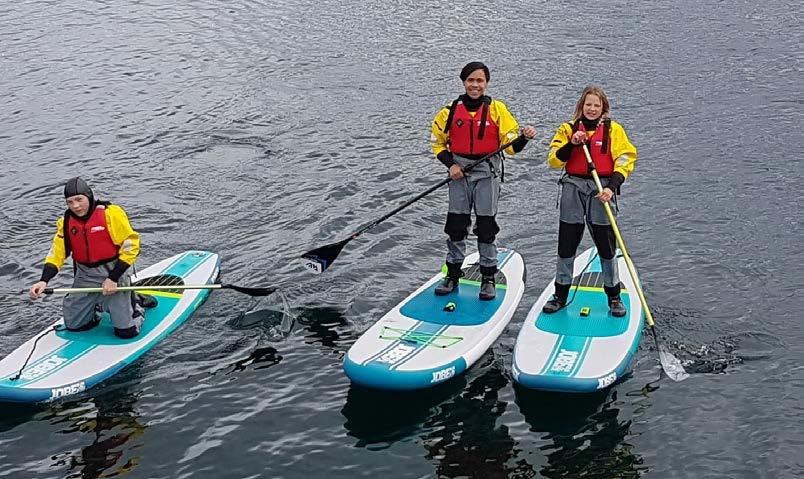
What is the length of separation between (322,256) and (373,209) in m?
3.40

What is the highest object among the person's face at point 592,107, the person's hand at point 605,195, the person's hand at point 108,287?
the person's face at point 592,107

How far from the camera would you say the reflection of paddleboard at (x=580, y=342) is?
28.1ft

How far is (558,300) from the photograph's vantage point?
986 centimetres

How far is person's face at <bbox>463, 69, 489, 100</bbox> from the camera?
937cm

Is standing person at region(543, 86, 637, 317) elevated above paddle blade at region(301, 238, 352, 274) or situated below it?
above

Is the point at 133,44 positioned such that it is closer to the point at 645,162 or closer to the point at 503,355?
the point at 645,162

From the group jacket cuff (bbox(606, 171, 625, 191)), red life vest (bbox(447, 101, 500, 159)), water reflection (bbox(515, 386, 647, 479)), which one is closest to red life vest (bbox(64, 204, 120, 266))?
red life vest (bbox(447, 101, 500, 159))

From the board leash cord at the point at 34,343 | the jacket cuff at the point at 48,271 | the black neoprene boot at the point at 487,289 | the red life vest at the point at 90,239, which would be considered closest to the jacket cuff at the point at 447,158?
the black neoprene boot at the point at 487,289

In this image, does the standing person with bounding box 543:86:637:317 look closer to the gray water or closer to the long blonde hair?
the long blonde hair

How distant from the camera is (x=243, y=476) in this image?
26.7 feet

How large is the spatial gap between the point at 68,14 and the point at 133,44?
161 inches

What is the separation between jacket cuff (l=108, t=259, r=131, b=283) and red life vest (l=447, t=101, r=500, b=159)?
3.50 m

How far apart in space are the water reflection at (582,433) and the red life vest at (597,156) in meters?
2.09

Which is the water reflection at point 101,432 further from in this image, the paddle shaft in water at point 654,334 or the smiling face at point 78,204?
the paddle shaft in water at point 654,334
